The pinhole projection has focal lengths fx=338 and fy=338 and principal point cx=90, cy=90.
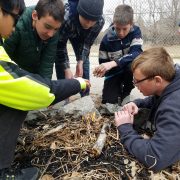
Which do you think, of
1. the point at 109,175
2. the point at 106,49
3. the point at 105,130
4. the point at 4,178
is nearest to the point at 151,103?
the point at 105,130

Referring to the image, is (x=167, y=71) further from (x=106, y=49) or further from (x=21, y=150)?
(x=106, y=49)

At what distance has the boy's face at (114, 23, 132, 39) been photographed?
4.31 metres

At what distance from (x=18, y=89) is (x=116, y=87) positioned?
110 inches

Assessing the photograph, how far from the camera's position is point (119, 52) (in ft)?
15.4

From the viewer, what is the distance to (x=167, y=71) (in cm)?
258

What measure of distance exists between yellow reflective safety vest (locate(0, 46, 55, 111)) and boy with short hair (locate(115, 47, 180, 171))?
653mm

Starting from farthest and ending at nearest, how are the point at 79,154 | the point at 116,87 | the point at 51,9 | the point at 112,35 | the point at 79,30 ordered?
the point at 116,87, the point at 112,35, the point at 79,30, the point at 51,9, the point at 79,154

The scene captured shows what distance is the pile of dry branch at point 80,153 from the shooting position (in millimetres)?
2508

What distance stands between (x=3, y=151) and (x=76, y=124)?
89 cm

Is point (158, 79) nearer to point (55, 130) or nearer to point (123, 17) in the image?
point (55, 130)

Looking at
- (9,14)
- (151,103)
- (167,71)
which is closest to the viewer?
(9,14)

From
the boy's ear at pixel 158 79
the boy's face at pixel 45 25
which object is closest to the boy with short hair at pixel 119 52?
the boy's face at pixel 45 25

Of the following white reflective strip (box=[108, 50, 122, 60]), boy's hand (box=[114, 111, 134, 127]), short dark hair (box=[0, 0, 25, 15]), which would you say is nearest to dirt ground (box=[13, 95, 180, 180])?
boy's hand (box=[114, 111, 134, 127])

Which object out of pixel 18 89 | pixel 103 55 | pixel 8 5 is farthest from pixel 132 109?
pixel 103 55
